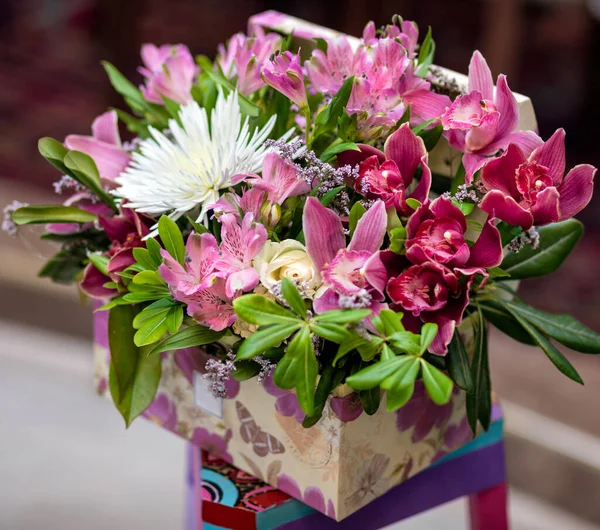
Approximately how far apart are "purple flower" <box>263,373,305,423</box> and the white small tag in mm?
90

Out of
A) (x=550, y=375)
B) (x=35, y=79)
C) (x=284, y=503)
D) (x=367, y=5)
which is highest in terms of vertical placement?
(x=35, y=79)

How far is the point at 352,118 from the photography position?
68 cm

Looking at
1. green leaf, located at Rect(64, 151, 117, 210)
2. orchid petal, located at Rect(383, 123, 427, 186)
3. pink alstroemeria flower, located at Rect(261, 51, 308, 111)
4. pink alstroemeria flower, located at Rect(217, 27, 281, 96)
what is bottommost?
orchid petal, located at Rect(383, 123, 427, 186)

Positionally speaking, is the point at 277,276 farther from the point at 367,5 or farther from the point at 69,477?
the point at 367,5

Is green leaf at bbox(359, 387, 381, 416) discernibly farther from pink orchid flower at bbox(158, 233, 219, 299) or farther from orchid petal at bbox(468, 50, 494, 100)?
orchid petal at bbox(468, 50, 494, 100)

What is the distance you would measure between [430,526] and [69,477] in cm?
80

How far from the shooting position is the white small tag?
79 cm

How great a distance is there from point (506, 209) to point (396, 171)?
91 millimetres

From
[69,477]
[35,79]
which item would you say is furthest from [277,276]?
[35,79]

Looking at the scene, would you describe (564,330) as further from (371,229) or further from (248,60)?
(248,60)

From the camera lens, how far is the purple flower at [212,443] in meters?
0.82

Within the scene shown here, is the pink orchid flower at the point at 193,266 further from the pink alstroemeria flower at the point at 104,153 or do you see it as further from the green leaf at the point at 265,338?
the pink alstroemeria flower at the point at 104,153

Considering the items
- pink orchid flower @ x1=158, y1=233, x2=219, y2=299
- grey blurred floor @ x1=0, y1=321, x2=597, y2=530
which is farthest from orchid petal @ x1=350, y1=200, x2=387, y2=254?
grey blurred floor @ x1=0, y1=321, x2=597, y2=530

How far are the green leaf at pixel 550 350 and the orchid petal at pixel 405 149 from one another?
0.59 feet
